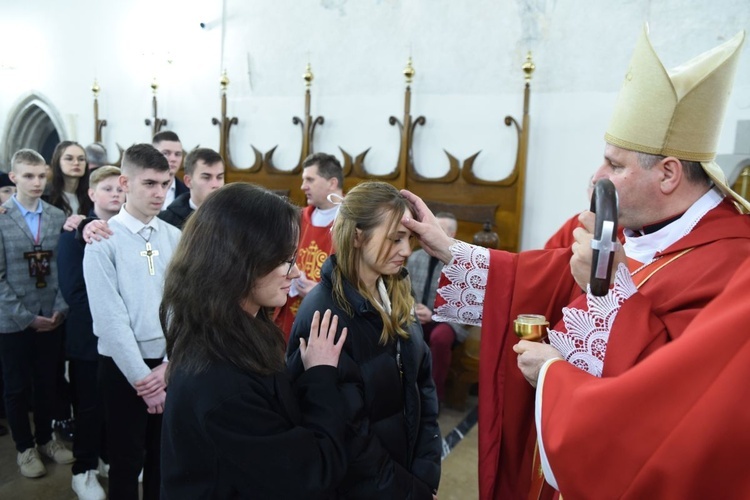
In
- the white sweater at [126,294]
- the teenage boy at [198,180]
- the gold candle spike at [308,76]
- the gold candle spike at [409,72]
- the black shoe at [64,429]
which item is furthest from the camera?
the gold candle spike at [308,76]

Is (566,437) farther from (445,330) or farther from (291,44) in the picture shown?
(291,44)

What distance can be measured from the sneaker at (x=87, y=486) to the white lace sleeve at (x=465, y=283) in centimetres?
201

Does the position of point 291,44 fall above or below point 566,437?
above

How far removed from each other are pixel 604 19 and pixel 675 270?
3.79m

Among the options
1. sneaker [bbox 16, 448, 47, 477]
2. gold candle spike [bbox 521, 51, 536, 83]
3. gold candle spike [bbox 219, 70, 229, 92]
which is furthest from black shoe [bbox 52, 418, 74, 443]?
gold candle spike [bbox 521, 51, 536, 83]

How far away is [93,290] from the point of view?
2.18m

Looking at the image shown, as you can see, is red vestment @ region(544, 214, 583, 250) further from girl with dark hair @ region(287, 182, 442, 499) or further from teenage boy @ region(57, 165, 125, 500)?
teenage boy @ region(57, 165, 125, 500)

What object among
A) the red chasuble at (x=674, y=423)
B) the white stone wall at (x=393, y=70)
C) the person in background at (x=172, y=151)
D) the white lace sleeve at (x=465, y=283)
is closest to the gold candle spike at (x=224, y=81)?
the white stone wall at (x=393, y=70)

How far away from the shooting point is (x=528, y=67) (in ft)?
14.9

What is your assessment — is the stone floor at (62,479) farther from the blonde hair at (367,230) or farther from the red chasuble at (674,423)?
the red chasuble at (674,423)

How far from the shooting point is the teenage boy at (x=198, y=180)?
3174 mm

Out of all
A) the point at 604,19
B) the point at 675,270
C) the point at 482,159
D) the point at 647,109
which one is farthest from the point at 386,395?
the point at 604,19

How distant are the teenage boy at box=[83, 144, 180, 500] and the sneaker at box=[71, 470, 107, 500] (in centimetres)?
45

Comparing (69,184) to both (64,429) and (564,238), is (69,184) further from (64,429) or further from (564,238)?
(564,238)
